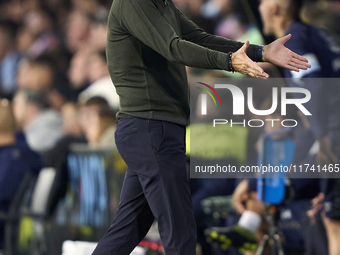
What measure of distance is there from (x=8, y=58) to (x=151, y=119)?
241 centimetres

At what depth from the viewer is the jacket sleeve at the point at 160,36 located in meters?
1.76

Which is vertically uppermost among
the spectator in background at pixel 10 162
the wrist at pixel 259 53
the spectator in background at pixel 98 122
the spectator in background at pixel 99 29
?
the spectator in background at pixel 99 29

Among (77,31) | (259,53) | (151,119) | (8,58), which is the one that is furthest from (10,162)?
(259,53)

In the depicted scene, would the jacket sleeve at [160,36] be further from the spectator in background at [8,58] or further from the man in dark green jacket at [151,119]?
the spectator in background at [8,58]

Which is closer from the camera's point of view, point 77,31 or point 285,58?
point 285,58

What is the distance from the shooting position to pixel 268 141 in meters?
3.34

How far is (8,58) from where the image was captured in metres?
3.93

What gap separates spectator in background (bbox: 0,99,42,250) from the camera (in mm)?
3904

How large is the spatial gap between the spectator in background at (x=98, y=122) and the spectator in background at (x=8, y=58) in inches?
→ 27.8

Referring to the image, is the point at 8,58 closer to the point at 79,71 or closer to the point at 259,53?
the point at 79,71

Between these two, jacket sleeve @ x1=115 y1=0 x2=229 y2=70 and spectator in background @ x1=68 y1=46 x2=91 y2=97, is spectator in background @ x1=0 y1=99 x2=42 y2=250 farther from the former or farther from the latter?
jacket sleeve @ x1=115 y1=0 x2=229 y2=70

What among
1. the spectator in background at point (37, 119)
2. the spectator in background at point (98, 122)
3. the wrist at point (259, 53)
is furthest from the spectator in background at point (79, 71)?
the wrist at point (259, 53)

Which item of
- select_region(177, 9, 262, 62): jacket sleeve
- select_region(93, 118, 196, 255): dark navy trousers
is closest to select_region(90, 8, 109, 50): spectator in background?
select_region(177, 9, 262, 62): jacket sleeve

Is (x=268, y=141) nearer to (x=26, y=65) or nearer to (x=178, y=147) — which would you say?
(x=178, y=147)
